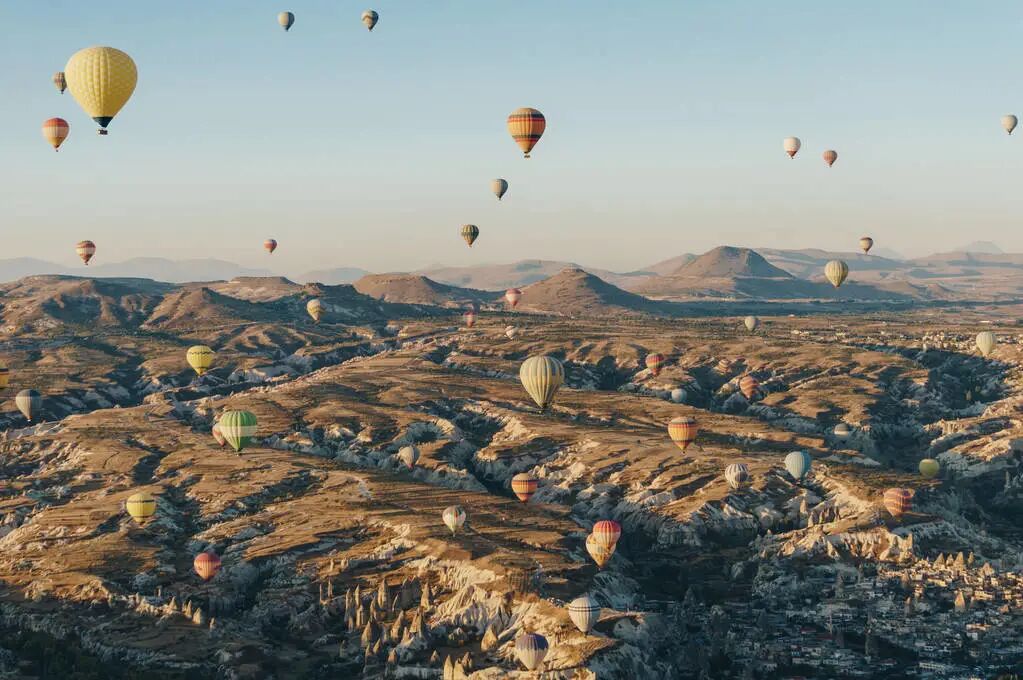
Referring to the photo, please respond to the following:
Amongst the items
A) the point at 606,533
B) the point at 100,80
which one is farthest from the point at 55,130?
the point at 606,533

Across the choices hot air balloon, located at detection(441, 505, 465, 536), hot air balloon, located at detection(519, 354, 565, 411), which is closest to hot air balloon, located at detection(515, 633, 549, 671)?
hot air balloon, located at detection(441, 505, 465, 536)

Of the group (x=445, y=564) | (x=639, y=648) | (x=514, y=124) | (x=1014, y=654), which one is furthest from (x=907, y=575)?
(x=514, y=124)

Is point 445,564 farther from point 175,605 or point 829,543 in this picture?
point 829,543

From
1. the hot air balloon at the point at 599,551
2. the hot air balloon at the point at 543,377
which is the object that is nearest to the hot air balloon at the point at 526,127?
the hot air balloon at the point at 543,377

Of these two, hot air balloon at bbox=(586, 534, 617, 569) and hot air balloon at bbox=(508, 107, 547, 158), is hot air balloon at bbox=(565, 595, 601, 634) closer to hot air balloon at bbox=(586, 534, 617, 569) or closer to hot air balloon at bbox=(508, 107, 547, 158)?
hot air balloon at bbox=(586, 534, 617, 569)

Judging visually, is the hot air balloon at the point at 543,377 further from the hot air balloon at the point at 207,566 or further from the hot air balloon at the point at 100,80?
the hot air balloon at the point at 100,80

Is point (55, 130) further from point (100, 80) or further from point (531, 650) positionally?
point (531, 650)
